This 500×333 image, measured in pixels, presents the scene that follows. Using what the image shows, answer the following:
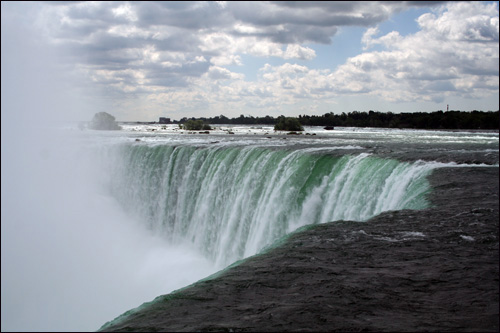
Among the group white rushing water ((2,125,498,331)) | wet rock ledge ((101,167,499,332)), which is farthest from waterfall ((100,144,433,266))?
wet rock ledge ((101,167,499,332))


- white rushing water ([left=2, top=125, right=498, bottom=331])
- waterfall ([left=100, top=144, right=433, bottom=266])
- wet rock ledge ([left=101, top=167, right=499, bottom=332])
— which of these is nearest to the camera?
wet rock ledge ([left=101, top=167, right=499, bottom=332])

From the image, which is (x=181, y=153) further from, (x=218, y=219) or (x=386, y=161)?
(x=386, y=161)

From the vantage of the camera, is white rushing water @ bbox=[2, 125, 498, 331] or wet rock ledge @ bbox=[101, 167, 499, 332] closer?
wet rock ledge @ bbox=[101, 167, 499, 332]

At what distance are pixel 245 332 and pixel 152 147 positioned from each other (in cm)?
2063

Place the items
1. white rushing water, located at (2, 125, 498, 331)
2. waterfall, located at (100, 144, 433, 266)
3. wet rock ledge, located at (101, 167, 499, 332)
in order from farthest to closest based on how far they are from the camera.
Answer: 1. white rushing water, located at (2, 125, 498, 331)
2. waterfall, located at (100, 144, 433, 266)
3. wet rock ledge, located at (101, 167, 499, 332)

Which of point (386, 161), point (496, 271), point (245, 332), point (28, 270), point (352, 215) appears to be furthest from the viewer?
point (28, 270)

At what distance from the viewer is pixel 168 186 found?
2123 cm

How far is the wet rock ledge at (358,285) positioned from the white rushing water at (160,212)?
2.23 metres

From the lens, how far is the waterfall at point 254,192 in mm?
11109

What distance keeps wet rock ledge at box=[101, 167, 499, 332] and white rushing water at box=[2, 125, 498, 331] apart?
2229mm

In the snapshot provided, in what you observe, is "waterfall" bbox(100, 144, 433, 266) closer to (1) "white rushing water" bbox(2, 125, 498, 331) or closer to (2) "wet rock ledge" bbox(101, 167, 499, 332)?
(1) "white rushing water" bbox(2, 125, 498, 331)

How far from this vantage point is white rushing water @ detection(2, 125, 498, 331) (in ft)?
40.6

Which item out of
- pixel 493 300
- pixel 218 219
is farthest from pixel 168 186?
pixel 493 300

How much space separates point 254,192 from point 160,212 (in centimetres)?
740
